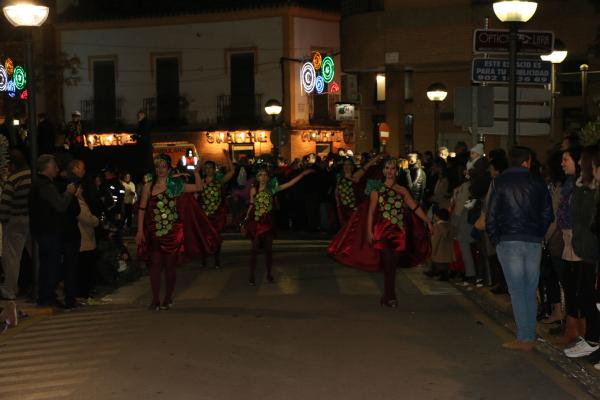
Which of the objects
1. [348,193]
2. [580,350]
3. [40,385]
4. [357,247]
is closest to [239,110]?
[348,193]

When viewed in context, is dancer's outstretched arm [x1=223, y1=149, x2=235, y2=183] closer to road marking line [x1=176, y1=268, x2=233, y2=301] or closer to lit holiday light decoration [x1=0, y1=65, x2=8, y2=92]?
road marking line [x1=176, y1=268, x2=233, y2=301]

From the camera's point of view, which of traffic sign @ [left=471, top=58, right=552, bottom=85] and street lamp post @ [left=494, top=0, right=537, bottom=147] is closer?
street lamp post @ [left=494, top=0, right=537, bottom=147]

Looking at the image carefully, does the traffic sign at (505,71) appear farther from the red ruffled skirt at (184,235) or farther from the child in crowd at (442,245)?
the red ruffled skirt at (184,235)

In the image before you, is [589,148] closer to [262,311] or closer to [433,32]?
[262,311]

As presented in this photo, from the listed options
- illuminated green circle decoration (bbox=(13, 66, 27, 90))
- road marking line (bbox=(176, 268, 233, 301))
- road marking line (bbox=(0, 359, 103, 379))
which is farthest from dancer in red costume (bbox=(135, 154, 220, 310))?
illuminated green circle decoration (bbox=(13, 66, 27, 90))

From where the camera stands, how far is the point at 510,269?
952cm

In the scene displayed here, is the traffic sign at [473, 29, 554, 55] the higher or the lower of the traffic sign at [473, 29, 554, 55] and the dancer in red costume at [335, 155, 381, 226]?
the higher

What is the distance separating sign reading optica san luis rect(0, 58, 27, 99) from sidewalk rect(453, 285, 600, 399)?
81.3ft

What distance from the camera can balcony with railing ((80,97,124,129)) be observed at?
48375 millimetres

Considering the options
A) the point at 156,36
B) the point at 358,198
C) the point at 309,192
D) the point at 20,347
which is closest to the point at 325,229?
the point at 309,192

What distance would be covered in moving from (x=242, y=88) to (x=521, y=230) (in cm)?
3777

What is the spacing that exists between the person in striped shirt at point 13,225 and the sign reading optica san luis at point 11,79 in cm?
2280

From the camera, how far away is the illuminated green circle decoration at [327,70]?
43.7 meters

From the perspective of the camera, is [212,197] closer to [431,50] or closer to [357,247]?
[357,247]
